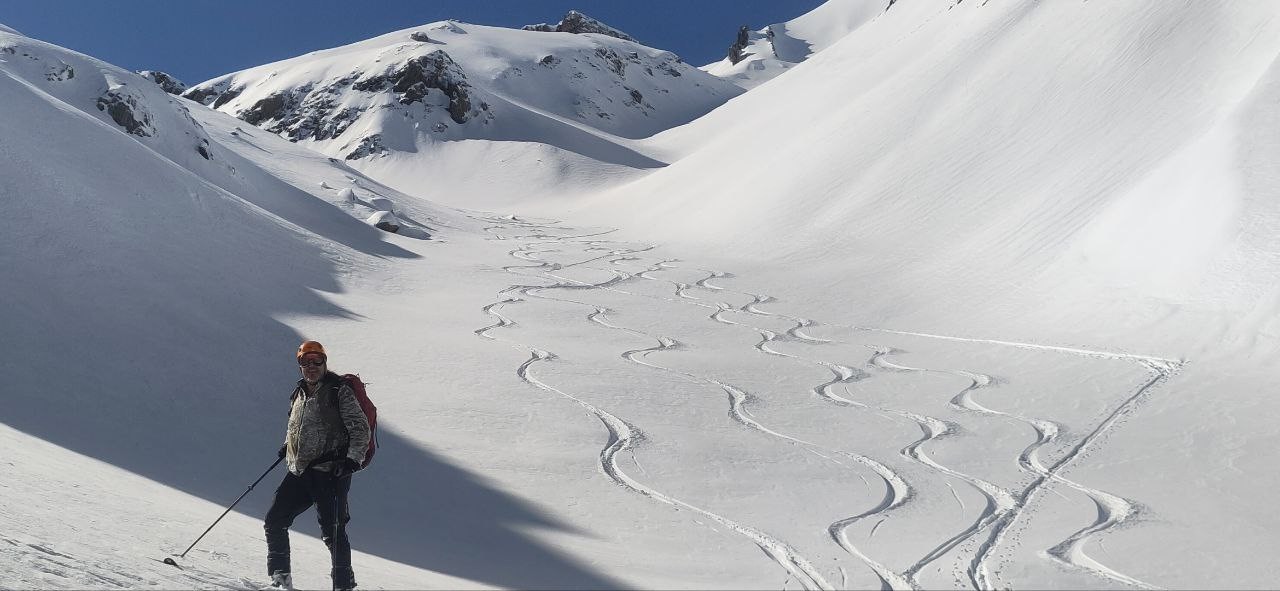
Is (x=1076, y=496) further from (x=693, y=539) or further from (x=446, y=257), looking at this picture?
(x=446, y=257)

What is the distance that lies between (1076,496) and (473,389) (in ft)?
23.3

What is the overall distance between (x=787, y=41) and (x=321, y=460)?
558 feet

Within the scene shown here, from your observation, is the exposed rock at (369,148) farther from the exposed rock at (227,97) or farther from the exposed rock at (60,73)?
the exposed rock at (60,73)

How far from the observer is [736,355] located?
14.9 meters

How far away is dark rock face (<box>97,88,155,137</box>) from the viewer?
26203mm

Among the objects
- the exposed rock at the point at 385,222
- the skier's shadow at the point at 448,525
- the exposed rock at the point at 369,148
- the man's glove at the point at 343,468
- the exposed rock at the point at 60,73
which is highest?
the exposed rock at the point at 369,148

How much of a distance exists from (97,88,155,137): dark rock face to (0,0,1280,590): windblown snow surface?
0.21 metres

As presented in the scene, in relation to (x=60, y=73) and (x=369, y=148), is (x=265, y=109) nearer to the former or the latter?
(x=369, y=148)

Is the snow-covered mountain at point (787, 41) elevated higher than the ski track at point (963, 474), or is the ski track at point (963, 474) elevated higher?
the snow-covered mountain at point (787, 41)

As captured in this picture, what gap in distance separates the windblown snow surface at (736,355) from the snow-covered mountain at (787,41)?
10718cm

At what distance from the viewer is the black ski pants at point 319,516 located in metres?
5.03

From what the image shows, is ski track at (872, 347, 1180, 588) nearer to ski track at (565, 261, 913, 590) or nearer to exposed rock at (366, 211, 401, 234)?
ski track at (565, 261, 913, 590)

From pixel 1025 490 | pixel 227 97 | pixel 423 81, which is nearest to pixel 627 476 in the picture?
pixel 1025 490

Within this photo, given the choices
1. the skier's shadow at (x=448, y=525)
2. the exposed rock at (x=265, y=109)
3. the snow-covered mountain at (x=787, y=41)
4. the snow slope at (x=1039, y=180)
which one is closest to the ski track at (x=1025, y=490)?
the snow slope at (x=1039, y=180)
